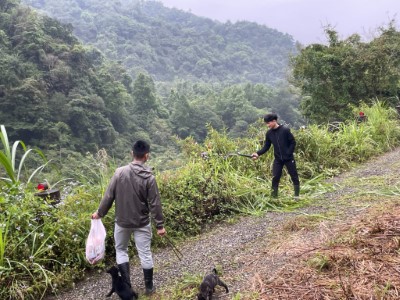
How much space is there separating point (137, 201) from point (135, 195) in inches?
2.4

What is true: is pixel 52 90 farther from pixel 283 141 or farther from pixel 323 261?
pixel 323 261

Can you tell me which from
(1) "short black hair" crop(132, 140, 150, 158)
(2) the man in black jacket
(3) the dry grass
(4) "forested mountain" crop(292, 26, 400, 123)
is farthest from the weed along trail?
(4) "forested mountain" crop(292, 26, 400, 123)

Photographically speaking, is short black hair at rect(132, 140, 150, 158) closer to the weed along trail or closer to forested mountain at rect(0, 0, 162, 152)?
the weed along trail

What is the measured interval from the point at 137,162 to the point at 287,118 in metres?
59.7

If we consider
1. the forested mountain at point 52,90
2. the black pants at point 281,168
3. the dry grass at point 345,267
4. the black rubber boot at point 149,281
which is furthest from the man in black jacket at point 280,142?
the forested mountain at point 52,90

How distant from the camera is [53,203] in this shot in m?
4.68

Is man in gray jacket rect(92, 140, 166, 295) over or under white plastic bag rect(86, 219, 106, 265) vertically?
over

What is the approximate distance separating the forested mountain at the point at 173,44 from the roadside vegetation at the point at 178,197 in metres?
75.4

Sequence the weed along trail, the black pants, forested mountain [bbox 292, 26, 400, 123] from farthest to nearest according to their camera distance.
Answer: forested mountain [bbox 292, 26, 400, 123]
the black pants
the weed along trail

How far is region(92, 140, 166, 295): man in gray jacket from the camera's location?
3.60 m

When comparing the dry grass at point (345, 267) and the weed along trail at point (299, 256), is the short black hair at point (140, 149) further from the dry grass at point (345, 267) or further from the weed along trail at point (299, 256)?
the dry grass at point (345, 267)

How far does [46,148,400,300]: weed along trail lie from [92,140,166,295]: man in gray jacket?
54cm

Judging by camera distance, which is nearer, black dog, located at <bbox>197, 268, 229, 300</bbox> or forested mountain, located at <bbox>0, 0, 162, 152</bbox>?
black dog, located at <bbox>197, 268, 229, 300</bbox>

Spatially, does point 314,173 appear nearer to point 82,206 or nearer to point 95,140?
point 82,206
